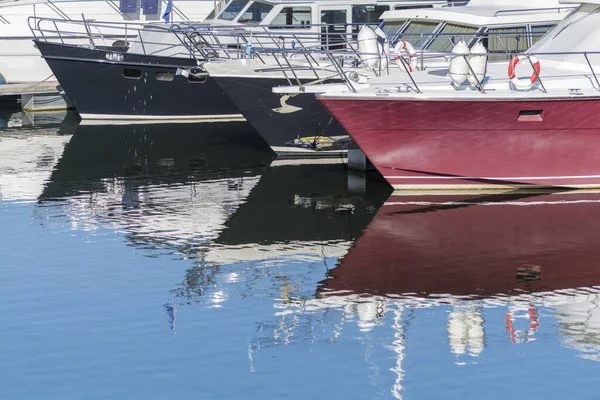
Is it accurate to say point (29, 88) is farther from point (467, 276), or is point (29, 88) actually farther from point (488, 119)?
point (467, 276)

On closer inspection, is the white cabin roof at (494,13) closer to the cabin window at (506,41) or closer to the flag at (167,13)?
the cabin window at (506,41)

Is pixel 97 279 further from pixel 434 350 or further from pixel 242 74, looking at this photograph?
pixel 242 74

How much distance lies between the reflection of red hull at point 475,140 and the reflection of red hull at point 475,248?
1.14 feet

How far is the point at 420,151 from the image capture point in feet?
59.1

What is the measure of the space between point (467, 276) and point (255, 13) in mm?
13472

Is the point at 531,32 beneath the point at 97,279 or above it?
above

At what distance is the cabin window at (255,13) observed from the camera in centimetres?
2612

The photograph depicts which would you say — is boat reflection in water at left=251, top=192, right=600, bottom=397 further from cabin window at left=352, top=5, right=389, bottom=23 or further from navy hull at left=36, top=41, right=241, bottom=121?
navy hull at left=36, top=41, right=241, bottom=121

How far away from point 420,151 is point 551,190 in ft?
7.63

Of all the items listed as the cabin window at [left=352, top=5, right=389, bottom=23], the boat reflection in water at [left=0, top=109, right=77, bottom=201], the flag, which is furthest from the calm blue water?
the flag

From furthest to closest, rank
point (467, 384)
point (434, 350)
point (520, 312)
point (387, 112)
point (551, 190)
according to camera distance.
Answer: point (551, 190)
point (387, 112)
point (520, 312)
point (434, 350)
point (467, 384)

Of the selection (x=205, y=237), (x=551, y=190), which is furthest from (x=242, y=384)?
(x=551, y=190)

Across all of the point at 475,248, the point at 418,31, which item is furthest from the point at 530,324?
the point at 418,31

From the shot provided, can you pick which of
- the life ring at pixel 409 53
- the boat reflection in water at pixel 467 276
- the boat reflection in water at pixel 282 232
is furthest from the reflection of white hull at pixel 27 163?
the life ring at pixel 409 53
